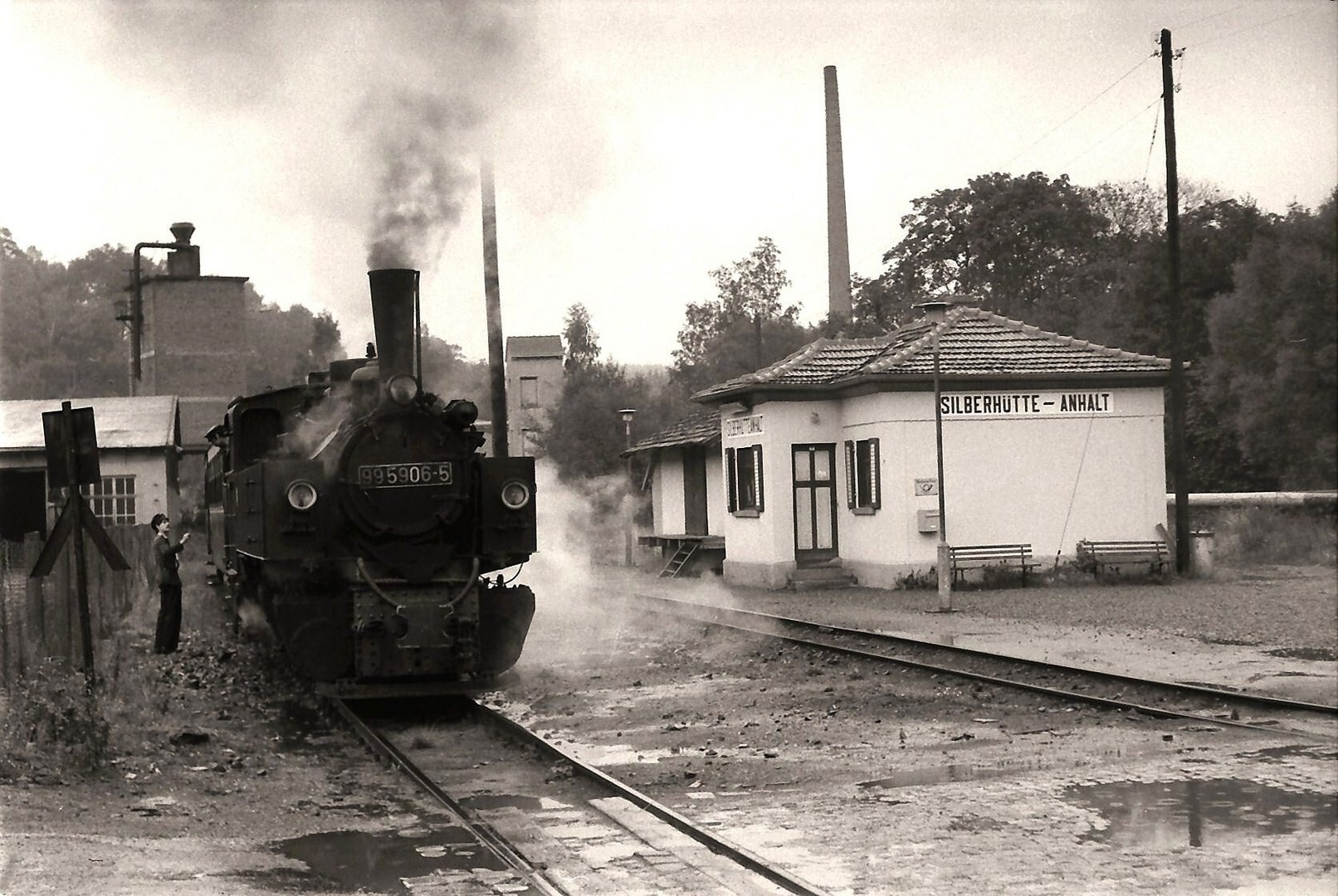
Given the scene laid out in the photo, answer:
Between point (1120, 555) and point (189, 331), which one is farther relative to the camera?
point (189, 331)

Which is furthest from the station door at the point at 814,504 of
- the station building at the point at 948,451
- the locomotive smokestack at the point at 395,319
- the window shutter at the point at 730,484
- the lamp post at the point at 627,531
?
the locomotive smokestack at the point at 395,319

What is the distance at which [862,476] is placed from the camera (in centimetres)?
2555

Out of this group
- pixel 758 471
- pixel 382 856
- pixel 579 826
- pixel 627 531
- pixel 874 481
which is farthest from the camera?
pixel 627 531

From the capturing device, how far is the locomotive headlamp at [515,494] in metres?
12.2

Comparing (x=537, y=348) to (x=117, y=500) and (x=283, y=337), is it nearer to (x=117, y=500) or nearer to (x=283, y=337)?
(x=283, y=337)

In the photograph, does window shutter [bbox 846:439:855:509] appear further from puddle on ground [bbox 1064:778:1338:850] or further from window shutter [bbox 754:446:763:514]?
puddle on ground [bbox 1064:778:1338:850]

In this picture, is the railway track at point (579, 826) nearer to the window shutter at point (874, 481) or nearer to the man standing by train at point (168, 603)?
the man standing by train at point (168, 603)

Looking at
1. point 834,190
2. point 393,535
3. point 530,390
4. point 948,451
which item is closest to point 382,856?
point 393,535

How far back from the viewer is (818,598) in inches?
948

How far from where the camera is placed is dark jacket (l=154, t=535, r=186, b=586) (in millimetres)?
16047

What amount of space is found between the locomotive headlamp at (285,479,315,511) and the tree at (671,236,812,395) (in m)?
39.4

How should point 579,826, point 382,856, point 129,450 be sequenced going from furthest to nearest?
point 129,450
point 579,826
point 382,856

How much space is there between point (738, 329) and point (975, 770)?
47.8 m

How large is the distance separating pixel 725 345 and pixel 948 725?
45.7m
